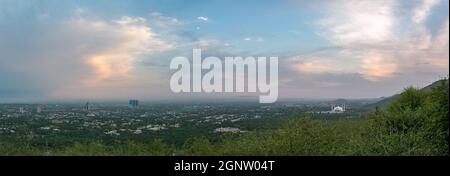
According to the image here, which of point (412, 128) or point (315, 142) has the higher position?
point (412, 128)

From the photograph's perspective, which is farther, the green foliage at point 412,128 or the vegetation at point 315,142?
the green foliage at point 412,128

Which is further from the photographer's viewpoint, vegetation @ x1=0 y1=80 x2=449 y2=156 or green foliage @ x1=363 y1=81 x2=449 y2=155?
green foliage @ x1=363 y1=81 x2=449 y2=155

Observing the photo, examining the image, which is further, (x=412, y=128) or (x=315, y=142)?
(x=412, y=128)
